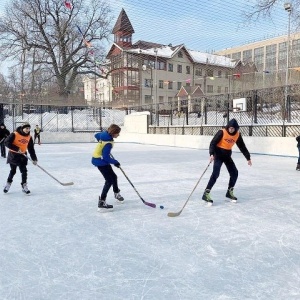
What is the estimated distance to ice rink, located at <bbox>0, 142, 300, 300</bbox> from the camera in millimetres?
2309

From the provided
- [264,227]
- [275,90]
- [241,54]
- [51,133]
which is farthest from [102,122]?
[241,54]

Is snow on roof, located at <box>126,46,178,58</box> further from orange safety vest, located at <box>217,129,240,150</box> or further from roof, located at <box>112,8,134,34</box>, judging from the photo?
orange safety vest, located at <box>217,129,240,150</box>

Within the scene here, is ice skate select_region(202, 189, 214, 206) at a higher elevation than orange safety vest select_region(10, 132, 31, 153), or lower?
lower

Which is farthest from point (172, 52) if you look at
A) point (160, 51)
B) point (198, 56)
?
point (198, 56)

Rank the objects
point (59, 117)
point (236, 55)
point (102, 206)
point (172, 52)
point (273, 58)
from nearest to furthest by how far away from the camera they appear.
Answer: point (102, 206) < point (59, 117) < point (172, 52) < point (273, 58) < point (236, 55)

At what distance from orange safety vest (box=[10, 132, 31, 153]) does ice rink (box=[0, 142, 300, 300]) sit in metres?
0.87

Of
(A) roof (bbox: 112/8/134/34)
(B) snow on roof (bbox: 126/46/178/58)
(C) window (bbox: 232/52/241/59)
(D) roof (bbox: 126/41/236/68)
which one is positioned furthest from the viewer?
(C) window (bbox: 232/52/241/59)

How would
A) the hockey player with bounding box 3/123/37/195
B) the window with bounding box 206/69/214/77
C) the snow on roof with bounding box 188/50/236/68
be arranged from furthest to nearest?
the window with bounding box 206/69/214/77 → the snow on roof with bounding box 188/50/236/68 → the hockey player with bounding box 3/123/37/195

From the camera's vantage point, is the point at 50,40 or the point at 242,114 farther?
the point at 50,40

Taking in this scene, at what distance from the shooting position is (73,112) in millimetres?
21938

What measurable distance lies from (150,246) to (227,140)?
2.21 meters

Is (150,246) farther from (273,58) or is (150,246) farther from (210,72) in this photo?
(273,58)

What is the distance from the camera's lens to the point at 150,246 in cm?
311

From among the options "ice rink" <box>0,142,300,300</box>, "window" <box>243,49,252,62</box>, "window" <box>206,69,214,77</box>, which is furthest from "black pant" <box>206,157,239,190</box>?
"window" <box>243,49,252,62</box>
